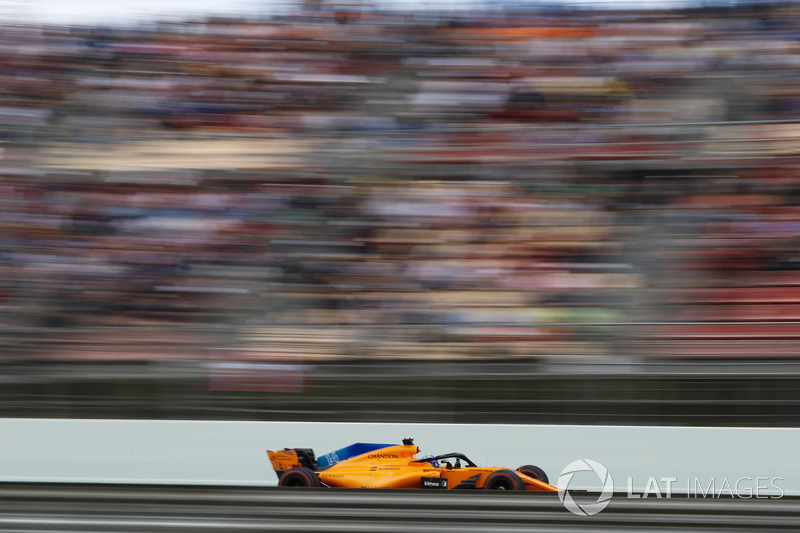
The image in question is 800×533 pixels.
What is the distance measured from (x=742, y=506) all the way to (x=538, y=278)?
1.82 meters

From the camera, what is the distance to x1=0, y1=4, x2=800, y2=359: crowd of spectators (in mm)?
3783

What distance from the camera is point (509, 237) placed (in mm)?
4035

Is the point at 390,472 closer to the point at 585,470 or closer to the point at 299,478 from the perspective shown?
the point at 299,478

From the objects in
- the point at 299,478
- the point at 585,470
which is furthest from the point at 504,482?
the point at 299,478

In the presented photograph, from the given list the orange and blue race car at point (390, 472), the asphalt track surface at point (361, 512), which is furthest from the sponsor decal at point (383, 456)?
the asphalt track surface at point (361, 512)

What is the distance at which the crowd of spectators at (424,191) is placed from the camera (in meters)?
3.78

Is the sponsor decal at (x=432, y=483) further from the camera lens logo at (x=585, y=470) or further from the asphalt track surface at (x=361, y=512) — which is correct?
the camera lens logo at (x=585, y=470)

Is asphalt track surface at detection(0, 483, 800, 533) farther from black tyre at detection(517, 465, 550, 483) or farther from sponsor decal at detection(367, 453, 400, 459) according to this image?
black tyre at detection(517, 465, 550, 483)

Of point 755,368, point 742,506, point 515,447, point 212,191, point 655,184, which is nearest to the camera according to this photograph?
point 742,506

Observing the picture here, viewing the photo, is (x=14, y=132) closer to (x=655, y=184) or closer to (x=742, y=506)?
(x=655, y=184)

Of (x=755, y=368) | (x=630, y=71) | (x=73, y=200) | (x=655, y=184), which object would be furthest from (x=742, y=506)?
(x=73, y=200)

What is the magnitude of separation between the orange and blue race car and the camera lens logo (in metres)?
0.07

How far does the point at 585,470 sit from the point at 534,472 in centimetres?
17

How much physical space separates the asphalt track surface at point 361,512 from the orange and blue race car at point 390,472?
0.55ft
